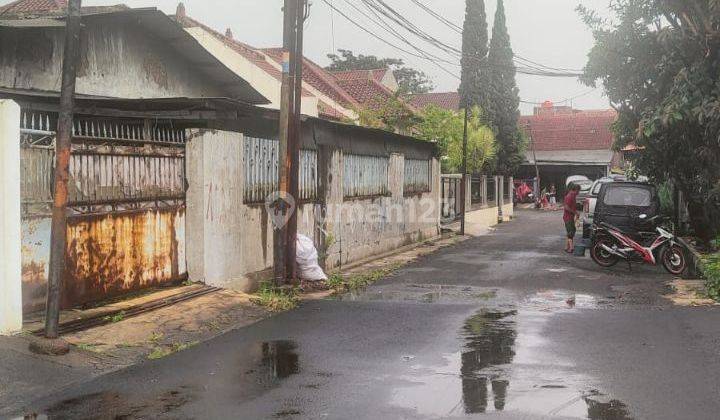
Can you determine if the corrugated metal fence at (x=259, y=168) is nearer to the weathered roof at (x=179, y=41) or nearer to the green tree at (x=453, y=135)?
the weathered roof at (x=179, y=41)

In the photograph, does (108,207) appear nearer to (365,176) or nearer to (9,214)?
(9,214)

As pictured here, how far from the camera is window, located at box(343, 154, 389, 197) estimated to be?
16188mm

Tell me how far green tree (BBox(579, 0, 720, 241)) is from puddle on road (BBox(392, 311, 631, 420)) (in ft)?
25.3

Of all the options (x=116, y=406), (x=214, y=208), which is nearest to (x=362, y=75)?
(x=214, y=208)

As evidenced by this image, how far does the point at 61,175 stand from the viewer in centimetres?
684

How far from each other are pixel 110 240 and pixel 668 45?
1152 cm

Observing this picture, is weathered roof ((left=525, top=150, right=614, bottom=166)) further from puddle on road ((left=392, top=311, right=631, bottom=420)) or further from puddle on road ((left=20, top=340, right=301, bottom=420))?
puddle on road ((left=20, top=340, right=301, bottom=420))

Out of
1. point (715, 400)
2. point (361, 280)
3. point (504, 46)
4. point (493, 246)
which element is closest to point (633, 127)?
point (493, 246)

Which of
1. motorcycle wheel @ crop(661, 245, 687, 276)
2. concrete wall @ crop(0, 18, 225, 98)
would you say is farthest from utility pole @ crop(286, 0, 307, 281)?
motorcycle wheel @ crop(661, 245, 687, 276)

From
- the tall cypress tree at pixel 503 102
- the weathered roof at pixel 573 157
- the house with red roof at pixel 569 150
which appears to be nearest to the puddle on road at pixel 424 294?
the tall cypress tree at pixel 503 102

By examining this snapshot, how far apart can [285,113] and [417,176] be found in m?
11.1

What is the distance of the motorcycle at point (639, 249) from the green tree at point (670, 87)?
4.29ft

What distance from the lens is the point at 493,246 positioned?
20.8 metres

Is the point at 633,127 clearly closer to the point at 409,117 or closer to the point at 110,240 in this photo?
the point at 409,117
